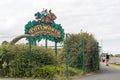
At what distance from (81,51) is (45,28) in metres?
5.41

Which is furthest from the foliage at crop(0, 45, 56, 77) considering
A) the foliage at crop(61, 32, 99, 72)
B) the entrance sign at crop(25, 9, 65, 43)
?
the entrance sign at crop(25, 9, 65, 43)

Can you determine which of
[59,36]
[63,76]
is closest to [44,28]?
[59,36]

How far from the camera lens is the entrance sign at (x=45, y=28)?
1262 inches

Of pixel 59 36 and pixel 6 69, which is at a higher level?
pixel 59 36

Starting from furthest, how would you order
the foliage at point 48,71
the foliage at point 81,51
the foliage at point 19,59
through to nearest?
the foliage at point 81,51 → the foliage at point 19,59 → the foliage at point 48,71

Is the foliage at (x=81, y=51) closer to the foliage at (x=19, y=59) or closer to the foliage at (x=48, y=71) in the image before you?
the foliage at (x=19, y=59)

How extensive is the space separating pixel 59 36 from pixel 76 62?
4.18m

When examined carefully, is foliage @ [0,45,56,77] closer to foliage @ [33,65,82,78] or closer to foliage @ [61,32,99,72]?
foliage @ [33,65,82,78]

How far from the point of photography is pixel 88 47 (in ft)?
94.2

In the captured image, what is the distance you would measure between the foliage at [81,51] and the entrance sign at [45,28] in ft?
9.30

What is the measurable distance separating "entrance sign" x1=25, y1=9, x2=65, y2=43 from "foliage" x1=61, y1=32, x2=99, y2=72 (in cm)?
283

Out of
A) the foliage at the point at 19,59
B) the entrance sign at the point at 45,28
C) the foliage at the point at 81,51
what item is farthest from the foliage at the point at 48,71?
the entrance sign at the point at 45,28

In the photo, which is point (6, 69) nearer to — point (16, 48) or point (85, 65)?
point (16, 48)

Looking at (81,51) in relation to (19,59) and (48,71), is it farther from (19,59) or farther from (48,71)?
(19,59)
